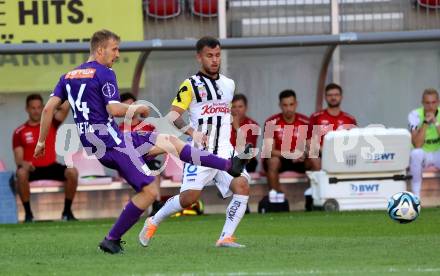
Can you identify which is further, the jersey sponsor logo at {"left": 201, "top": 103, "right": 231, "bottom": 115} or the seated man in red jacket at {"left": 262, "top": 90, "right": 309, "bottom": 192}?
the seated man in red jacket at {"left": 262, "top": 90, "right": 309, "bottom": 192}

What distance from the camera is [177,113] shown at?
11.0 m

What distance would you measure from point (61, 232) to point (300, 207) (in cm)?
500

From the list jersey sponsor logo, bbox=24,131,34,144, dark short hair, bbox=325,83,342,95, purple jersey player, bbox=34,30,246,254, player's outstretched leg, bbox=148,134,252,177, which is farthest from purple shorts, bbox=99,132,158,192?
dark short hair, bbox=325,83,342,95

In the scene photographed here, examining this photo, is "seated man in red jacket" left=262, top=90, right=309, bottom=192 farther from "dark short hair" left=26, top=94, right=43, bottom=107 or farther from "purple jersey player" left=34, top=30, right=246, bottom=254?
"purple jersey player" left=34, top=30, right=246, bottom=254

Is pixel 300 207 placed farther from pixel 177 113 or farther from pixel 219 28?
pixel 177 113

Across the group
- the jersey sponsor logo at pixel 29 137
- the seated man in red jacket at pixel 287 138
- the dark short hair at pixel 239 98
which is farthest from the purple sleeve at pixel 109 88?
the seated man in red jacket at pixel 287 138

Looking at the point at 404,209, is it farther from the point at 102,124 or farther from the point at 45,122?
the point at 45,122

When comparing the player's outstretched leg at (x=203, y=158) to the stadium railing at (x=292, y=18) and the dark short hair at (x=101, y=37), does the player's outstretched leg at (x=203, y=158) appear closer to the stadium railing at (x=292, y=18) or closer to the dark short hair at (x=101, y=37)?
the dark short hair at (x=101, y=37)

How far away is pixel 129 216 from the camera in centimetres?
1000

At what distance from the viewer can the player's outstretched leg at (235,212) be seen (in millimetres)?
10703

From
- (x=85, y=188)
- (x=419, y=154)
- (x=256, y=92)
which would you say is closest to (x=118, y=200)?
(x=85, y=188)

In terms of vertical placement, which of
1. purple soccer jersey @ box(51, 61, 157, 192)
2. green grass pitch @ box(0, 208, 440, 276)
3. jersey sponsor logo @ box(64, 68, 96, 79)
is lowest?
green grass pitch @ box(0, 208, 440, 276)

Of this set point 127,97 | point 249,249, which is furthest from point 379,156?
point 249,249

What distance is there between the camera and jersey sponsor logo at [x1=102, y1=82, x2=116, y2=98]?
9773mm
